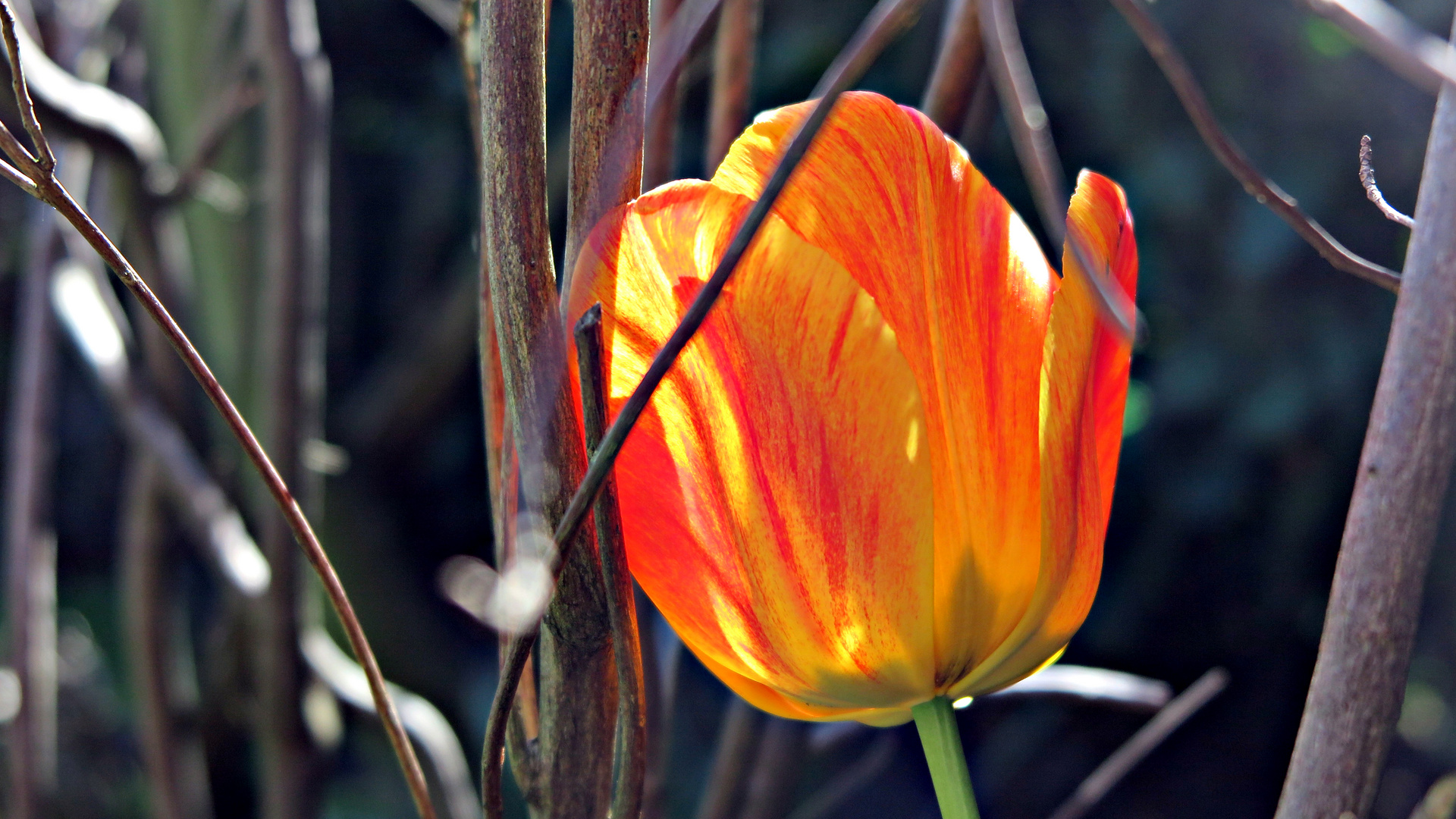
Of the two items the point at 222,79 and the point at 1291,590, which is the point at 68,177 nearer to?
the point at 222,79

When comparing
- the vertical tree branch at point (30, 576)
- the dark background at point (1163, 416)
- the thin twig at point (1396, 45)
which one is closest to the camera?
the thin twig at point (1396, 45)

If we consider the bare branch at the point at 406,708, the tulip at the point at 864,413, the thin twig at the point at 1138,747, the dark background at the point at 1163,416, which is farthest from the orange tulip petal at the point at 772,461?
the dark background at the point at 1163,416

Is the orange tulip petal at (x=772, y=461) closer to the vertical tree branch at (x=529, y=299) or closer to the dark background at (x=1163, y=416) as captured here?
the vertical tree branch at (x=529, y=299)

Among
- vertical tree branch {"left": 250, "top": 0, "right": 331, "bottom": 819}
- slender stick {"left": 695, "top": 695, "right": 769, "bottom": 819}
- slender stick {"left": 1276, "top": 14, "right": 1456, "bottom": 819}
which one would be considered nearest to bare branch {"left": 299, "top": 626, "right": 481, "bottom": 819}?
vertical tree branch {"left": 250, "top": 0, "right": 331, "bottom": 819}

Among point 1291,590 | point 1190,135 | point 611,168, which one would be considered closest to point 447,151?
point 1190,135

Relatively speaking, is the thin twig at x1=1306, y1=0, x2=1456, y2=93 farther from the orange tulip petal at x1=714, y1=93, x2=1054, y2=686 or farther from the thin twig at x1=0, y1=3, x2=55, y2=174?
the thin twig at x1=0, y1=3, x2=55, y2=174

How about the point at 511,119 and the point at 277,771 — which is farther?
the point at 277,771

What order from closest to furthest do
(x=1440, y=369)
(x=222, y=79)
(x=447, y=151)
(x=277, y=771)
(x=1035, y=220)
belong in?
(x=1440, y=369), (x=277, y=771), (x=222, y=79), (x=1035, y=220), (x=447, y=151)
